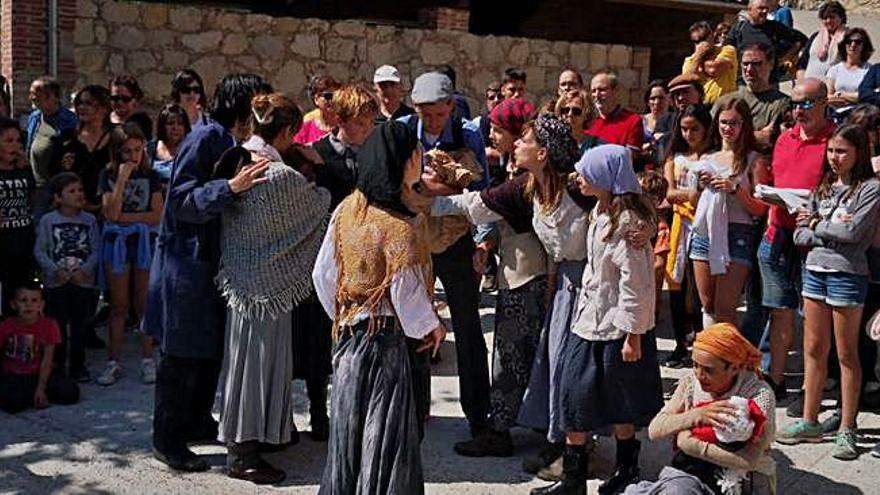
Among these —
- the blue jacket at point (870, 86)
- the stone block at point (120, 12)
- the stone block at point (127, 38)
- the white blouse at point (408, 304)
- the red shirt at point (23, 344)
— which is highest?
the stone block at point (120, 12)

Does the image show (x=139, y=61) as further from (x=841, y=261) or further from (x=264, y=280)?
(x=841, y=261)

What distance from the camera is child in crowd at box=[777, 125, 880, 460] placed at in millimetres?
4789

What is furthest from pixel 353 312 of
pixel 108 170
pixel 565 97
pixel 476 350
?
pixel 108 170

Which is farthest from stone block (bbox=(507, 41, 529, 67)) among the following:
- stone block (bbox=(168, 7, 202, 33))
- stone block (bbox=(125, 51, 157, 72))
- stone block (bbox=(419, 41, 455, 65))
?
stone block (bbox=(125, 51, 157, 72))

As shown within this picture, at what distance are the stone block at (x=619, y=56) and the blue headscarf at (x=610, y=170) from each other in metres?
10.7

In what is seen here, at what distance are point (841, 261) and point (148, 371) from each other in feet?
13.5

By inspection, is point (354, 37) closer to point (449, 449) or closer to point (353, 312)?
point (449, 449)

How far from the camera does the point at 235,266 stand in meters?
4.57

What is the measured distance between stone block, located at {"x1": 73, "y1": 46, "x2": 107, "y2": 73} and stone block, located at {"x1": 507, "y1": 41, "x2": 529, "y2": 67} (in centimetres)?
546

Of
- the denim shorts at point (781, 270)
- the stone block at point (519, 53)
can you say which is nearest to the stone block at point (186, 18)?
the stone block at point (519, 53)

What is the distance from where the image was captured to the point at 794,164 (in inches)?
209

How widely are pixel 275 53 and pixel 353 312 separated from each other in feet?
28.0

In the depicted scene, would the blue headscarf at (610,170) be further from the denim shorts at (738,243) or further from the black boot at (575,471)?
the denim shorts at (738,243)

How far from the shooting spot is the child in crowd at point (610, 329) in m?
4.19
